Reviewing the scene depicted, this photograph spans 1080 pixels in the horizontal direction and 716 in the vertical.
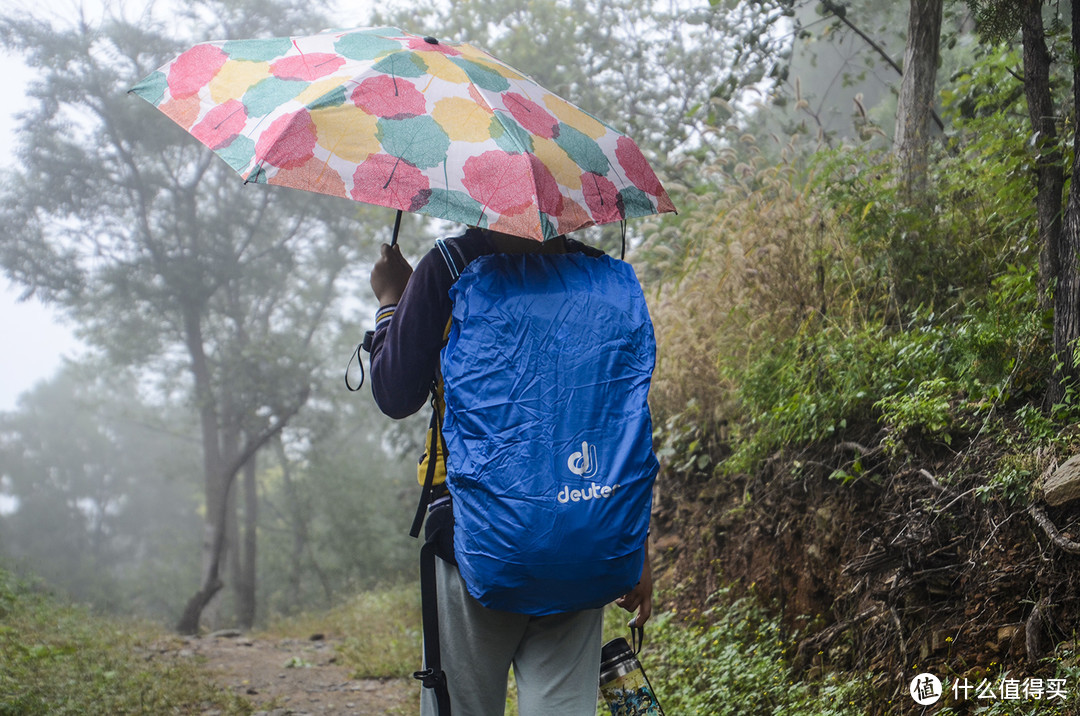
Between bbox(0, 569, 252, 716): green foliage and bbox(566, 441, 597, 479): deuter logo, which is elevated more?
bbox(566, 441, 597, 479): deuter logo

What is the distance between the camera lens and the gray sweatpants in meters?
1.70

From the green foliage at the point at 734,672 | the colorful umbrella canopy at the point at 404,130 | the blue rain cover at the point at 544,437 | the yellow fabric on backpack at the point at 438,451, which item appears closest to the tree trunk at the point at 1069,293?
the green foliage at the point at 734,672

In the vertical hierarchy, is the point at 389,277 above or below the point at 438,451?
above

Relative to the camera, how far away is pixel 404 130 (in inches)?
73.6

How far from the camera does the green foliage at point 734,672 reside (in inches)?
110

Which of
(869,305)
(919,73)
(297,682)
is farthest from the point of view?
(297,682)

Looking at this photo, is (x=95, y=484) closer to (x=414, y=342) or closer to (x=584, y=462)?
(x=414, y=342)

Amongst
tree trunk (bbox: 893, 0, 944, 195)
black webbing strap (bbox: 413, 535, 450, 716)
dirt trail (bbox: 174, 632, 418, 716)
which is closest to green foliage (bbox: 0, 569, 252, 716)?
dirt trail (bbox: 174, 632, 418, 716)

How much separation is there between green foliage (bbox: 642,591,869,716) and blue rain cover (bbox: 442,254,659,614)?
157cm

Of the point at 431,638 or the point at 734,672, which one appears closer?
the point at 431,638

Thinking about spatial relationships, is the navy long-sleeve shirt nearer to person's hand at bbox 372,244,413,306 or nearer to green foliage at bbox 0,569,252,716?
person's hand at bbox 372,244,413,306

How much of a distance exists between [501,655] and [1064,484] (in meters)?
1.77

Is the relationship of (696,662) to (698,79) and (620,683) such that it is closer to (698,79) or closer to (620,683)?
(620,683)

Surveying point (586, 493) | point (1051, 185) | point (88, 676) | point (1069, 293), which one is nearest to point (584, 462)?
point (586, 493)
